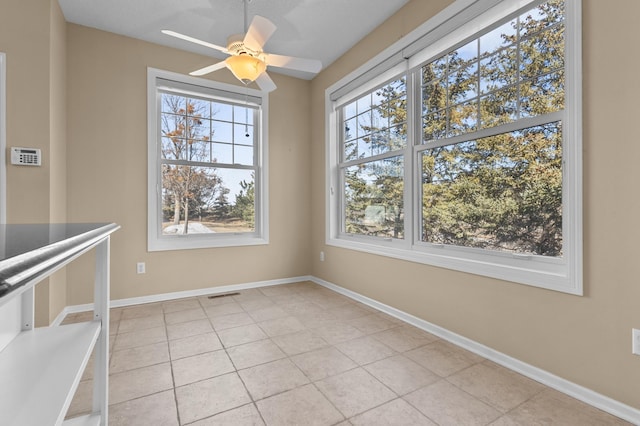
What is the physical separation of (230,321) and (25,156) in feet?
6.82

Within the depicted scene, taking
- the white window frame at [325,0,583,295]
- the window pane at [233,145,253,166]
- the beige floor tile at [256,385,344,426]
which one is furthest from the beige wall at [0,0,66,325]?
the white window frame at [325,0,583,295]

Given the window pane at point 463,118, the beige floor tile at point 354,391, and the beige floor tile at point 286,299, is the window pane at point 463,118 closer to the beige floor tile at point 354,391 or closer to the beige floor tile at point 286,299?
the beige floor tile at point 354,391

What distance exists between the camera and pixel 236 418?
1519mm

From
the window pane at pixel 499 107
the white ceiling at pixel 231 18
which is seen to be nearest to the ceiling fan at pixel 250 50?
the white ceiling at pixel 231 18

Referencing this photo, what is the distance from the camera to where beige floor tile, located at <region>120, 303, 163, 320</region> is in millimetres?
2910

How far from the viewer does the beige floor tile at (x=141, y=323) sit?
2611 mm

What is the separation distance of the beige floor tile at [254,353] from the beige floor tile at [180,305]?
1132mm

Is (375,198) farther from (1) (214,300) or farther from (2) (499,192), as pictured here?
(1) (214,300)

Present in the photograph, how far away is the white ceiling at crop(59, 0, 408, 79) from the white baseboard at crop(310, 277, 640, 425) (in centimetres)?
277

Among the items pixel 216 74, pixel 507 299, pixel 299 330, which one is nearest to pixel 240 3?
pixel 216 74

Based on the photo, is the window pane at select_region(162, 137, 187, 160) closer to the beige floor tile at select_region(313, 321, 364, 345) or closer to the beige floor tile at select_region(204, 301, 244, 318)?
the beige floor tile at select_region(204, 301, 244, 318)

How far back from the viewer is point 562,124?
1.78 meters

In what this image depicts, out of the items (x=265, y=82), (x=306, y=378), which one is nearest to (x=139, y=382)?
(x=306, y=378)

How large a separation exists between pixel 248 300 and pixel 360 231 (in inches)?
57.5
